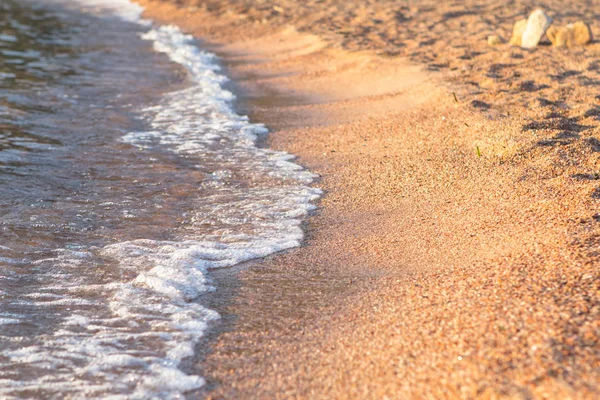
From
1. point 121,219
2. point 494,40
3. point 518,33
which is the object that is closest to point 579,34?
point 518,33

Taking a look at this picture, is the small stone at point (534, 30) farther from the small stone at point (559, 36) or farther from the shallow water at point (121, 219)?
the shallow water at point (121, 219)

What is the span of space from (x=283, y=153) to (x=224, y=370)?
11.9 ft

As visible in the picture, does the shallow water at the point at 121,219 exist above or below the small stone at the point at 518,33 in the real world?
below

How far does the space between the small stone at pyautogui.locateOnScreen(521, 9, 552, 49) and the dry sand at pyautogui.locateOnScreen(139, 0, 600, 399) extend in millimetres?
553

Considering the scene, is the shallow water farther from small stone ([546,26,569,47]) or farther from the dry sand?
small stone ([546,26,569,47])

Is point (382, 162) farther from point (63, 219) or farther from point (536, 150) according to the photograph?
point (63, 219)

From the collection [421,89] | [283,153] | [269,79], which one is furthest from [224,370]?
[269,79]

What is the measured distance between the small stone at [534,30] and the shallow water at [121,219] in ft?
13.5

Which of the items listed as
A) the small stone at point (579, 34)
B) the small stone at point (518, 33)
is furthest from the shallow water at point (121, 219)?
the small stone at point (579, 34)

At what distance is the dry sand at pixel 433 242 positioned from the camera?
2.95m

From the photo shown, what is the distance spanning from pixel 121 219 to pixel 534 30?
22.1ft

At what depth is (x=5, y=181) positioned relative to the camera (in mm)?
5582

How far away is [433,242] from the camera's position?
4.32 meters

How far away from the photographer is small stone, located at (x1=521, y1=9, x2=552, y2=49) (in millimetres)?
9281
